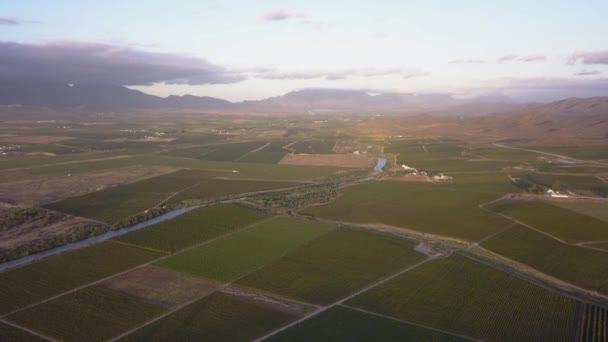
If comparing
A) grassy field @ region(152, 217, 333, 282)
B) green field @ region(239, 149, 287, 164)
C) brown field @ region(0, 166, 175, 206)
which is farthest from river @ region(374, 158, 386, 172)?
grassy field @ region(152, 217, 333, 282)

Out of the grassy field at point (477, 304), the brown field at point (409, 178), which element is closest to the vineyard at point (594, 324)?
the grassy field at point (477, 304)

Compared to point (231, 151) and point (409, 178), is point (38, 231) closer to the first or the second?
point (409, 178)

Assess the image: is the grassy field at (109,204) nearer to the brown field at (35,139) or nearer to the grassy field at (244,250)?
the grassy field at (244,250)

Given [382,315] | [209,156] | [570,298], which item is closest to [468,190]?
[570,298]

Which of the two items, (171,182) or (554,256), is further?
(171,182)

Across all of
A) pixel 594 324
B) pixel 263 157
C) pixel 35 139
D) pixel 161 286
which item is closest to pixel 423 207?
pixel 594 324

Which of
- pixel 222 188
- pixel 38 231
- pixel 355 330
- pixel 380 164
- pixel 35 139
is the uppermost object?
pixel 35 139

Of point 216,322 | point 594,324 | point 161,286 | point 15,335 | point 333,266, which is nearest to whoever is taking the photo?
point 15,335
